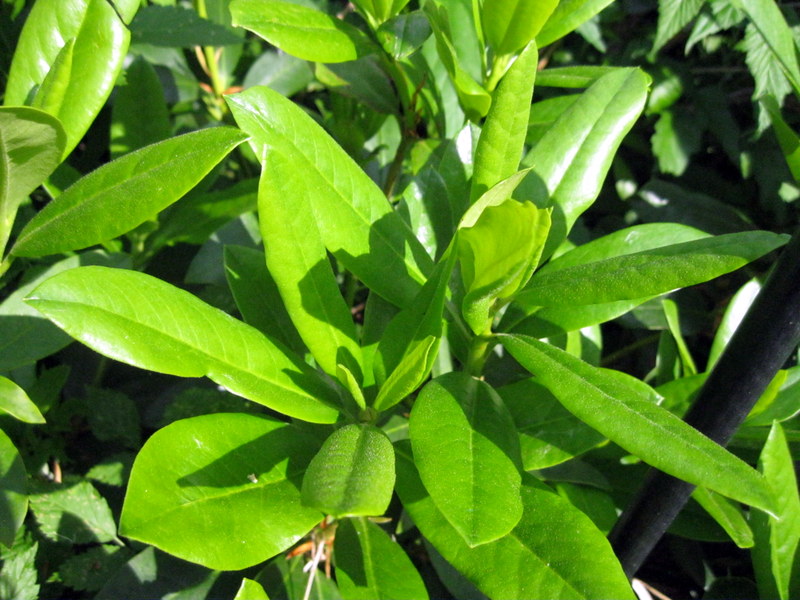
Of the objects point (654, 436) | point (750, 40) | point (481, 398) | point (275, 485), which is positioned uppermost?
point (750, 40)

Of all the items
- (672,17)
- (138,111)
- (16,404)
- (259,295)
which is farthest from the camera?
(672,17)

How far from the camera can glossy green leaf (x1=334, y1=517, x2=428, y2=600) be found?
34.0 inches

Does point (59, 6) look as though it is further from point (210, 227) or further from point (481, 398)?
point (481, 398)

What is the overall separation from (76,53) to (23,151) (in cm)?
18

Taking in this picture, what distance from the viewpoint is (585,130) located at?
0.95m

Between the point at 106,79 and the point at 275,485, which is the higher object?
the point at 106,79

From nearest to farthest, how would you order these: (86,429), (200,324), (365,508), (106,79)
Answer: (365,508), (200,324), (106,79), (86,429)

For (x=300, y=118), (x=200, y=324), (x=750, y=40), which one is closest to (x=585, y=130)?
(x=300, y=118)

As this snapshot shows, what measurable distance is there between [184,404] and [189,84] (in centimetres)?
78

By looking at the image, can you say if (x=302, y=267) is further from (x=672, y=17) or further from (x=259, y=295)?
(x=672, y=17)

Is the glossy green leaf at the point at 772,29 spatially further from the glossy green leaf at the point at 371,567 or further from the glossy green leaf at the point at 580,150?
the glossy green leaf at the point at 371,567

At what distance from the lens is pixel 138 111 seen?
49.2 inches

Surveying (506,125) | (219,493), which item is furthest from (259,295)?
(506,125)

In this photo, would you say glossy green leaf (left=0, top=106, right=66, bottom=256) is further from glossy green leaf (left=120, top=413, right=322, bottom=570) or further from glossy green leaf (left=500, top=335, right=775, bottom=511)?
glossy green leaf (left=500, top=335, right=775, bottom=511)
